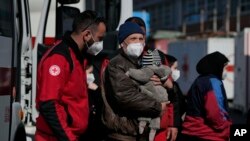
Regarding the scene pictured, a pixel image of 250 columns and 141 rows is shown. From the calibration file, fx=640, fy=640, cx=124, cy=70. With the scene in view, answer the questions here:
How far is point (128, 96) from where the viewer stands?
4602mm

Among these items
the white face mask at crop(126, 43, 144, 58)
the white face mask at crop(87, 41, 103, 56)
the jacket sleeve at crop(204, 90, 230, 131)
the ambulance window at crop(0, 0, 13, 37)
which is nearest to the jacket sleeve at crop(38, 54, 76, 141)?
the white face mask at crop(87, 41, 103, 56)

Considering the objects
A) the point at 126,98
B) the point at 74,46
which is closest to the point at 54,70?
the point at 74,46

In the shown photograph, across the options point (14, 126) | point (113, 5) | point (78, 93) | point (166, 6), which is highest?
point (166, 6)

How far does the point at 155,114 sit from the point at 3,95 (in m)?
1.23

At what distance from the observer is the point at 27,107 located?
7566 mm

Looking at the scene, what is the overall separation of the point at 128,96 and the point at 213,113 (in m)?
1.58

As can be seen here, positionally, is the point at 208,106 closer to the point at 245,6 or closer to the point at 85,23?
the point at 85,23

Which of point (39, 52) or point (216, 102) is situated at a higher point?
point (39, 52)

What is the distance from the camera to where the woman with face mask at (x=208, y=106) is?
19.6 feet

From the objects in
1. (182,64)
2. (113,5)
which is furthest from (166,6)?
(113,5)

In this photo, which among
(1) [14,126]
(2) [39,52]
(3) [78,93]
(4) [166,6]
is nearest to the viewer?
(3) [78,93]

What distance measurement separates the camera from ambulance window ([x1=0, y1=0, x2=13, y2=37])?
523 centimetres

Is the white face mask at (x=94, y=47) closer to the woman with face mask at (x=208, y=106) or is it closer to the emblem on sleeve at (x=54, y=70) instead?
the emblem on sleeve at (x=54, y=70)

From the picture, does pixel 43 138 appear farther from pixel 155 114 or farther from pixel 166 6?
pixel 166 6
